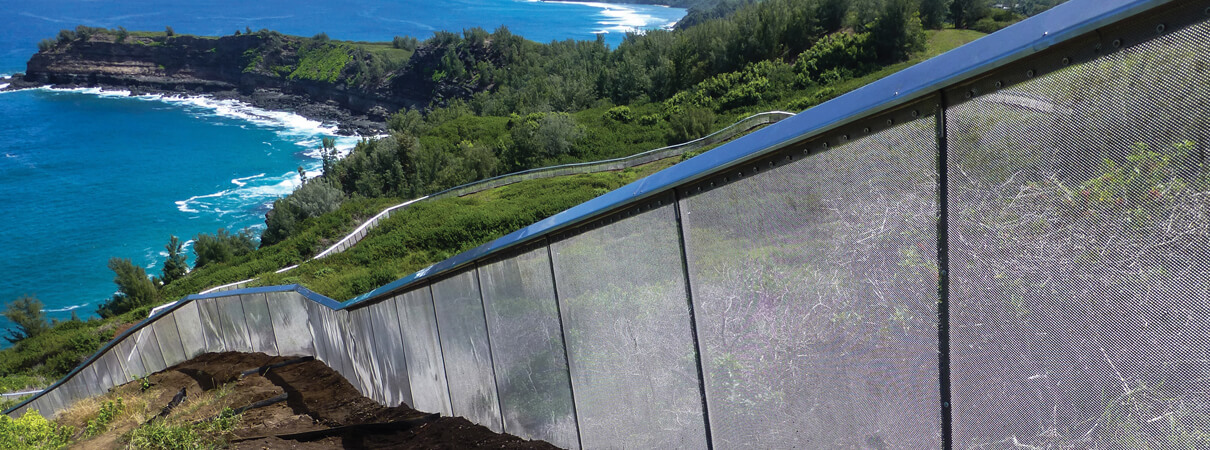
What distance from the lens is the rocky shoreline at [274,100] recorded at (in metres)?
91.2

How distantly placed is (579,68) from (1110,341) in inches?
2776

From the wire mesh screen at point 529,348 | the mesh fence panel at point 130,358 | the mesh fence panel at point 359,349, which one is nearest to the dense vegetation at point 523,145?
the mesh fence panel at point 130,358

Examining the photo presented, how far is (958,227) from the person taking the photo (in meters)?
2.48

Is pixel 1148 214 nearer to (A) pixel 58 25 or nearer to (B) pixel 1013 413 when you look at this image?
(B) pixel 1013 413

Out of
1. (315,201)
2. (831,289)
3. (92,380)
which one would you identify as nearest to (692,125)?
(315,201)

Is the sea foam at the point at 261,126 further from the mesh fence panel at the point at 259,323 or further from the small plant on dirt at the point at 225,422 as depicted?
the small plant on dirt at the point at 225,422

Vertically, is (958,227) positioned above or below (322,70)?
below

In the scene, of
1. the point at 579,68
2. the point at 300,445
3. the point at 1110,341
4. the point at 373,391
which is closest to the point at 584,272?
the point at 1110,341

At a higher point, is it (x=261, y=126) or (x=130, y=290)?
(x=261, y=126)

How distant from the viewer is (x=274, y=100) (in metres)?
104

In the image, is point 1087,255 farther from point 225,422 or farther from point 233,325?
point 233,325

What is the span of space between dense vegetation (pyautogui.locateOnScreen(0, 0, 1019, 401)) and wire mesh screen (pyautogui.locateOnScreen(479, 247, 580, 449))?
36.5ft

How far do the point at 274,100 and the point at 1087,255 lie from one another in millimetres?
114197

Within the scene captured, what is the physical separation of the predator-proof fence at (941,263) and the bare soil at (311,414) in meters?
1.87
